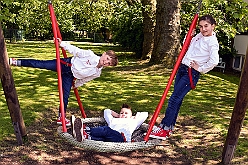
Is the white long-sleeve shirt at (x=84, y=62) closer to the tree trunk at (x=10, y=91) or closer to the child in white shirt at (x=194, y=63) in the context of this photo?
the tree trunk at (x=10, y=91)

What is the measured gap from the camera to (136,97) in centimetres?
848

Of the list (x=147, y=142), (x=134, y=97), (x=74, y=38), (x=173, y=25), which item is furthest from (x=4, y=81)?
(x=74, y=38)

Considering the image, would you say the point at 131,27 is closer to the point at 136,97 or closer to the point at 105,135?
the point at 136,97

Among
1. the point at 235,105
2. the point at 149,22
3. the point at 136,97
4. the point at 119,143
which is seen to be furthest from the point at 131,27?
the point at 119,143

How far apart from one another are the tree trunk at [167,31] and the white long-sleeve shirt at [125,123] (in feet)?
22.8

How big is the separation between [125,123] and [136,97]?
3.92 m

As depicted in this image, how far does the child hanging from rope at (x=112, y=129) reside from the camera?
3977 mm

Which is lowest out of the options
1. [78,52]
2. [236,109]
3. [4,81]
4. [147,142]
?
[147,142]

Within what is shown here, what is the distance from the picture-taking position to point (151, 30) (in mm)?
14367

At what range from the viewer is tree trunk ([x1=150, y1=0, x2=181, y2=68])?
11.4 metres

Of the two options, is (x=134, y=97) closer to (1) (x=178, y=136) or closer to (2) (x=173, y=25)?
(1) (x=178, y=136)

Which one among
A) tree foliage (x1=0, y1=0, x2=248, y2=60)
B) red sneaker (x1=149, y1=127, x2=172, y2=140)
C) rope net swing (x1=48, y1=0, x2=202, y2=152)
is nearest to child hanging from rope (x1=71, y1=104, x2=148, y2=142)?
rope net swing (x1=48, y1=0, x2=202, y2=152)

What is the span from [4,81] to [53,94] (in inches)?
152

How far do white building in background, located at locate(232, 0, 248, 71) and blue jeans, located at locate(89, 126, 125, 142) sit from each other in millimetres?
13388
